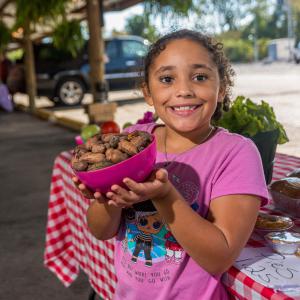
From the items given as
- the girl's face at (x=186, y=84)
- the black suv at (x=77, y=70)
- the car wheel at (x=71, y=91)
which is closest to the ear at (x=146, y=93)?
the girl's face at (x=186, y=84)

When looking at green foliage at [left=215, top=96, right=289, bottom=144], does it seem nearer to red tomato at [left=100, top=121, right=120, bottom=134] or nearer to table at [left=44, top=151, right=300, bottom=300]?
table at [left=44, top=151, right=300, bottom=300]

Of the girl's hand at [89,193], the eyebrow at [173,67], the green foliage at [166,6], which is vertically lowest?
the girl's hand at [89,193]

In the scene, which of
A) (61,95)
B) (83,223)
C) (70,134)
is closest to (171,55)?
(83,223)

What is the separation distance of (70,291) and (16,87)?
12.0 metres

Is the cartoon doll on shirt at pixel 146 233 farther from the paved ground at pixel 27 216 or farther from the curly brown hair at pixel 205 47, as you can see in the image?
the paved ground at pixel 27 216

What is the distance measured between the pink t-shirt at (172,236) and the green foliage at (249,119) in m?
0.57

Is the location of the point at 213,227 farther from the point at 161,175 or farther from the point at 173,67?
the point at 173,67

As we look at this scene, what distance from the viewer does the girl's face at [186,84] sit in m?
1.19

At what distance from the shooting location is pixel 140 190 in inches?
39.4

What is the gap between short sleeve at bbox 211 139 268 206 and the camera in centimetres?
112

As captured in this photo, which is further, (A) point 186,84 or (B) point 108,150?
(A) point 186,84

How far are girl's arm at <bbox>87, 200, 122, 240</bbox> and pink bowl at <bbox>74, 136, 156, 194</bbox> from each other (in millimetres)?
172

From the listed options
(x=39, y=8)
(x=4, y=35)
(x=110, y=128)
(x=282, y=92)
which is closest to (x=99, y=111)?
(x=39, y=8)

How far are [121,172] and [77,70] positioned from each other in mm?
11995
